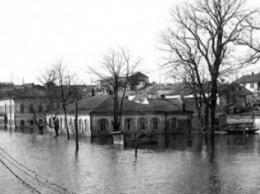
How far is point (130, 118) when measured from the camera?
53375mm

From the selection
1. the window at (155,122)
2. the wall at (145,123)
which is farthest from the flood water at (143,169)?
the window at (155,122)

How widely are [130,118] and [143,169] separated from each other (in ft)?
92.5

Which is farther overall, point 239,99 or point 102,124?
point 239,99

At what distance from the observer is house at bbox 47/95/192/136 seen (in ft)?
169

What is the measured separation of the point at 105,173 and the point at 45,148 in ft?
51.1

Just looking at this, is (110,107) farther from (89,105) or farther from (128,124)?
(89,105)

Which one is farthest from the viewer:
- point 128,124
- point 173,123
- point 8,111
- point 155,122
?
point 8,111

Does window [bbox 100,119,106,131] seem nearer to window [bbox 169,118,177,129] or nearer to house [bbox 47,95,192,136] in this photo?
house [bbox 47,95,192,136]

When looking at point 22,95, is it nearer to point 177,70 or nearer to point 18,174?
point 177,70

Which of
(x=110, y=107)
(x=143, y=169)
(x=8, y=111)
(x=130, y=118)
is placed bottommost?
(x=143, y=169)

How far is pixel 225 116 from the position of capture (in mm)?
62000

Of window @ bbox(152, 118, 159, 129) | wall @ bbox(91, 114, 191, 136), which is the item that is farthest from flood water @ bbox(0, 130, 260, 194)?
window @ bbox(152, 118, 159, 129)

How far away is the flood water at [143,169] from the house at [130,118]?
44.9 feet

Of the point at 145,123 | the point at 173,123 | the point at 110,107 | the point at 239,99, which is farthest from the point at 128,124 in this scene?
the point at 239,99
